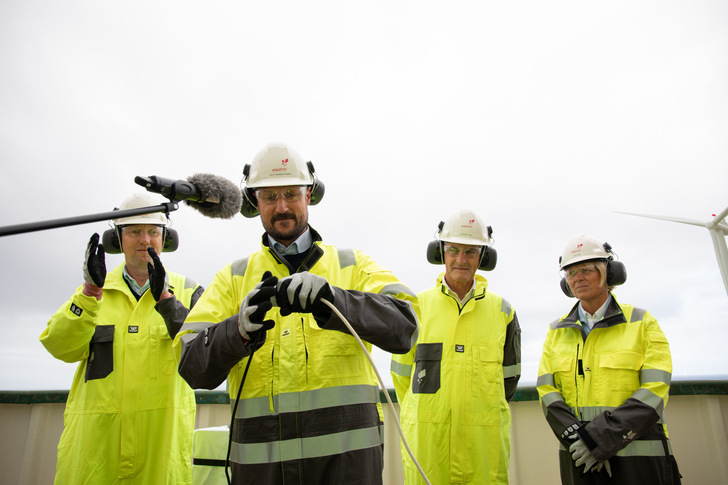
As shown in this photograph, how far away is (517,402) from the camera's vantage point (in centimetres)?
457

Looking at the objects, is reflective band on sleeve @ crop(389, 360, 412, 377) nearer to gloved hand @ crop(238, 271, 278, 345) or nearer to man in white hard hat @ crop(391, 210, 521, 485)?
man in white hard hat @ crop(391, 210, 521, 485)

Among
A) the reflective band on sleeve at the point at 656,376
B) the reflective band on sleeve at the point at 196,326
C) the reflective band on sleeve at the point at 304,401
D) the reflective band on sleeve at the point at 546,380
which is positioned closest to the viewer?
the reflective band on sleeve at the point at 304,401

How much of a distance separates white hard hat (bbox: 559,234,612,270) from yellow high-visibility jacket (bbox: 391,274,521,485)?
779mm

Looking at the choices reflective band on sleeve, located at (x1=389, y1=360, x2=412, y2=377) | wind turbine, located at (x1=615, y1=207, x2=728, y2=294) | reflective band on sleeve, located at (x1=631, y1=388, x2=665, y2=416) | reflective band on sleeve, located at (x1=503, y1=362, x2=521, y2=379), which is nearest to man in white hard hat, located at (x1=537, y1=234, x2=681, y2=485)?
reflective band on sleeve, located at (x1=631, y1=388, x2=665, y2=416)

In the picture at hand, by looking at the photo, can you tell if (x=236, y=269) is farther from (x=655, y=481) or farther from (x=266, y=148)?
(x=655, y=481)

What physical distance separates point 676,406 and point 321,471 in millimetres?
4214

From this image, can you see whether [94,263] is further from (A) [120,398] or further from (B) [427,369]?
(B) [427,369]

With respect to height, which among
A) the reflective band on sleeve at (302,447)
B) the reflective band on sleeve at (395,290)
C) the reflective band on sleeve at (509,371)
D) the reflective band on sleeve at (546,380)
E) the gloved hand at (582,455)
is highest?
the reflective band on sleeve at (395,290)

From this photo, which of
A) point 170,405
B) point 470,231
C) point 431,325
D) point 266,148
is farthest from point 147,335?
point 470,231

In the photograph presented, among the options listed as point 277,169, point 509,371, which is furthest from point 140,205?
point 509,371

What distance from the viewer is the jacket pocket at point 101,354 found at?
2947 mm

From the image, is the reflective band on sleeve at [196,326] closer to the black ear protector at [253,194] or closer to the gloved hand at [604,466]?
the black ear protector at [253,194]

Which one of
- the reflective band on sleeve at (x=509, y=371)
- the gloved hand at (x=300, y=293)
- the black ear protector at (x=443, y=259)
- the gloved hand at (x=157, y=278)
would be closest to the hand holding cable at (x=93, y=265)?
the gloved hand at (x=157, y=278)

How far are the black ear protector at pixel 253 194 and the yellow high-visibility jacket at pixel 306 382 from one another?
0.66 m
